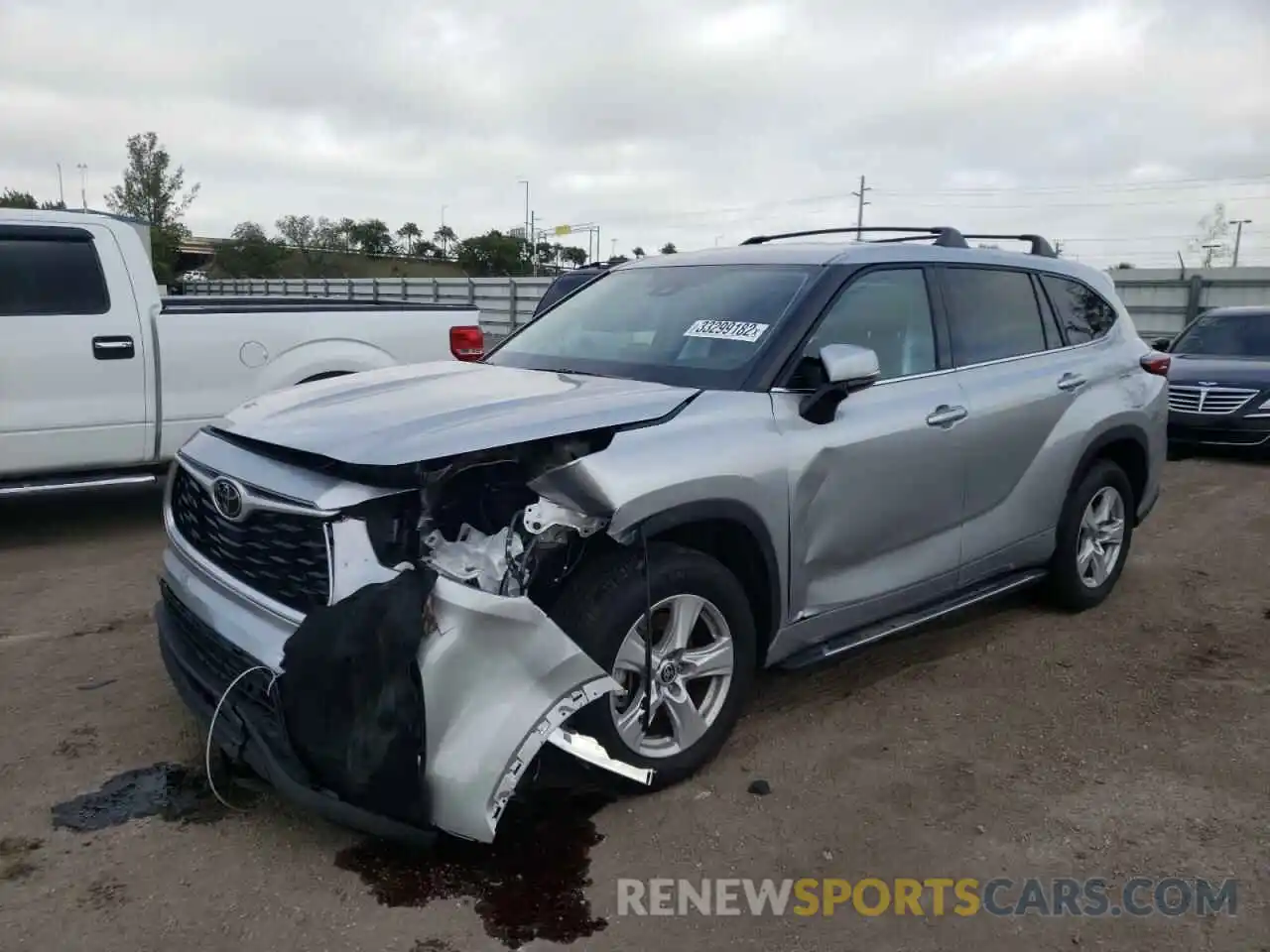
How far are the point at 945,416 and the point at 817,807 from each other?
171cm

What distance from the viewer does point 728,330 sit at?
3.91 m

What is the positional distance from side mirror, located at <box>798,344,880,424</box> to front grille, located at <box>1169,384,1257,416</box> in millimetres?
8274

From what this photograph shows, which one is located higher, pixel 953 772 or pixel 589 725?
pixel 589 725

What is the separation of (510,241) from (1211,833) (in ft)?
175

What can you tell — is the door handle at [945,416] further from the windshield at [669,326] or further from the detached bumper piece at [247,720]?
the detached bumper piece at [247,720]

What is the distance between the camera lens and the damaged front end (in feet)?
8.87

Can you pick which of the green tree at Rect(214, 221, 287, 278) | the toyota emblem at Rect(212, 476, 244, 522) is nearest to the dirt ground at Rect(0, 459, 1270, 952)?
the toyota emblem at Rect(212, 476, 244, 522)

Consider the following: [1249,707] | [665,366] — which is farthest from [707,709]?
[1249,707]

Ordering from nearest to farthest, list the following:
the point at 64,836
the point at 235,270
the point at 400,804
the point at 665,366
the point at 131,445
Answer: the point at 400,804 → the point at 64,836 → the point at 665,366 → the point at 131,445 → the point at 235,270

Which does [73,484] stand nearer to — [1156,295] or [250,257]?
[1156,295]

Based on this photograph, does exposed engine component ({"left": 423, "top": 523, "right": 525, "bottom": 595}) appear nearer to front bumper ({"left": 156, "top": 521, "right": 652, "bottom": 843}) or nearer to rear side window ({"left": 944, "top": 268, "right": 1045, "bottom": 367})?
front bumper ({"left": 156, "top": 521, "right": 652, "bottom": 843})

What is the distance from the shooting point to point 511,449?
3.08 metres

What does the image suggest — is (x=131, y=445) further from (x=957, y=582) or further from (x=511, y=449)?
(x=957, y=582)

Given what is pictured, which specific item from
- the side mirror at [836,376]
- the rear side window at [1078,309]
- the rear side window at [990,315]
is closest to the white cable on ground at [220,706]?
the side mirror at [836,376]
